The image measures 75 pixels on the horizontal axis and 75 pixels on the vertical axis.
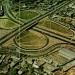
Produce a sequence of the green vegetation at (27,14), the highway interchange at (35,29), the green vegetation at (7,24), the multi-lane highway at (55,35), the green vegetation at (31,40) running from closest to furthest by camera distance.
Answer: the highway interchange at (35,29)
the green vegetation at (31,40)
the multi-lane highway at (55,35)
the green vegetation at (7,24)
the green vegetation at (27,14)

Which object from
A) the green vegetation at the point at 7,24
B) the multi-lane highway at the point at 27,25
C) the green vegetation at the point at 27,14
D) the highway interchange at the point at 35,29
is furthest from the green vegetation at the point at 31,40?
the green vegetation at the point at 27,14

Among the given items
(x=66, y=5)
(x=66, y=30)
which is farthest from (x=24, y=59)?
(x=66, y=5)

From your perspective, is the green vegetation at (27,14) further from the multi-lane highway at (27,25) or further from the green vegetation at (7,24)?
the green vegetation at (7,24)

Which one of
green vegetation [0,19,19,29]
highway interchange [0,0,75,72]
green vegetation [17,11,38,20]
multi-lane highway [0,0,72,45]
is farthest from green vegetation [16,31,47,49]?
green vegetation [17,11,38,20]

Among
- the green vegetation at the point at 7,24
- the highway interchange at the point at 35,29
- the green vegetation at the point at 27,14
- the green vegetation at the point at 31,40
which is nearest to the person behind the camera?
the highway interchange at the point at 35,29

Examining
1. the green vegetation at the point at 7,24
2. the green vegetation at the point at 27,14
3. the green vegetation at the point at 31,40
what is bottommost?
the green vegetation at the point at 31,40

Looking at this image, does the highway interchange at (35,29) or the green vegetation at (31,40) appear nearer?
the highway interchange at (35,29)

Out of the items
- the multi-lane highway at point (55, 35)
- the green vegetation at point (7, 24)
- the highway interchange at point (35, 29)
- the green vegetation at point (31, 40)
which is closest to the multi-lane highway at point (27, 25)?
the highway interchange at point (35, 29)

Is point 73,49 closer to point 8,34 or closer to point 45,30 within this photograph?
point 45,30

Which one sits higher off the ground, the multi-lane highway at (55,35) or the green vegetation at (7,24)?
the green vegetation at (7,24)
